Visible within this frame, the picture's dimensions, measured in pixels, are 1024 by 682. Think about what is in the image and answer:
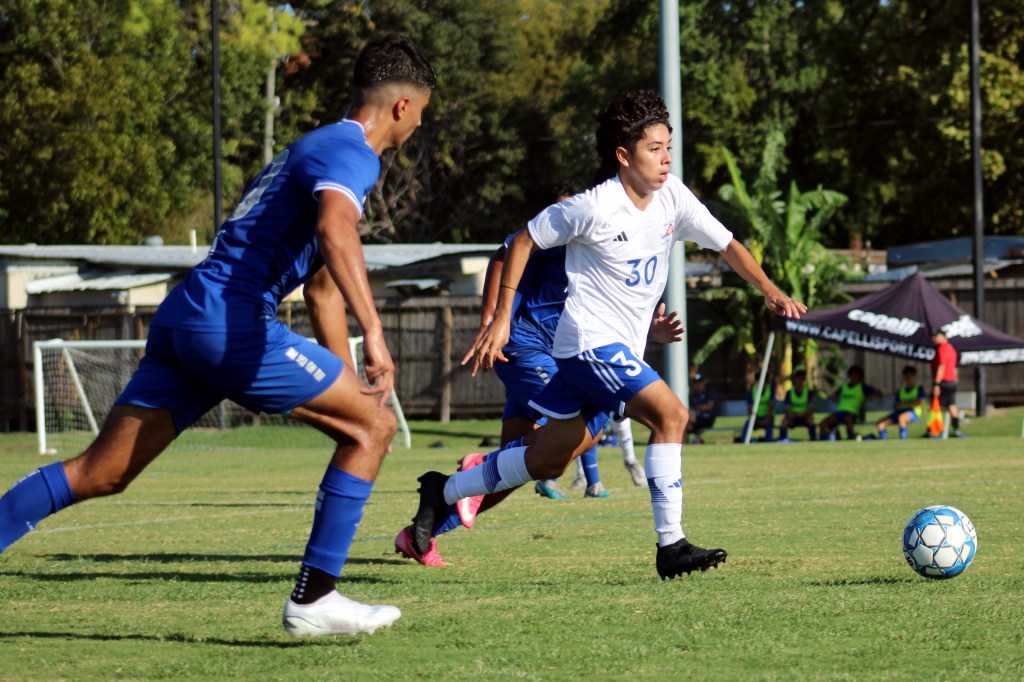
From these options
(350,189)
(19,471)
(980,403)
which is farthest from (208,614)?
(980,403)

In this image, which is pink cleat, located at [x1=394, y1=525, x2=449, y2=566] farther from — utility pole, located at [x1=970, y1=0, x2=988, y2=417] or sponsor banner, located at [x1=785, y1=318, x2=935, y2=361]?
utility pole, located at [x1=970, y1=0, x2=988, y2=417]

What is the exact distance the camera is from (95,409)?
922 inches

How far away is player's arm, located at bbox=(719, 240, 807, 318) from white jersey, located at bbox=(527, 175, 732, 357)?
17.6 inches

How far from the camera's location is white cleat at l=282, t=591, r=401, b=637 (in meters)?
5.16

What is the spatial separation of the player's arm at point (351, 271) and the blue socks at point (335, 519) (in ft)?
1.61

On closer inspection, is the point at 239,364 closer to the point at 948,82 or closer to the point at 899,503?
the point at 899,503

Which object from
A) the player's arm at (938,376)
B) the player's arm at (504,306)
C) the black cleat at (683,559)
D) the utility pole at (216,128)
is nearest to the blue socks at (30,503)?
the player's arm at (504,306)

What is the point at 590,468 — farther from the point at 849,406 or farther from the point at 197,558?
the point at 849,406

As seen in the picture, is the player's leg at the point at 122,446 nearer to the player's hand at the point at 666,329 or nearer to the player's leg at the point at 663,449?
the player's leg at the point at 663,449

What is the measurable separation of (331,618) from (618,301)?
7.65 feet

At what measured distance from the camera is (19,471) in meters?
16.8

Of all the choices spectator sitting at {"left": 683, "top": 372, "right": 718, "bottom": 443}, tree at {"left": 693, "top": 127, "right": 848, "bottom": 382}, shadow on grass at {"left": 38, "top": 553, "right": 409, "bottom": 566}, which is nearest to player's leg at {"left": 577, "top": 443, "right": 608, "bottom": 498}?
shadow on grass at {"left": 38, "top": 553, "right": 409, "bottom": 566}

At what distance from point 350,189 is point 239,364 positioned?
72cm

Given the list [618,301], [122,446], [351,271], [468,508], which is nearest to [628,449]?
[468,508]
